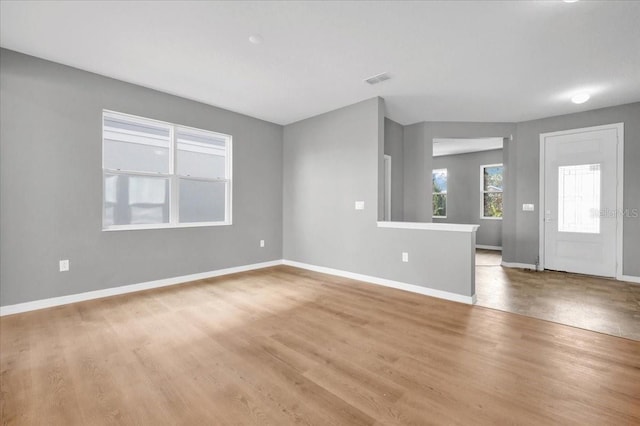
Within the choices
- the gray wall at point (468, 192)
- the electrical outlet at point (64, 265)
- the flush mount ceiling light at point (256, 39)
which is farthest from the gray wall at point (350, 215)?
the gray wall at point (468, 192)

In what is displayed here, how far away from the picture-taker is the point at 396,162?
5.47 metres

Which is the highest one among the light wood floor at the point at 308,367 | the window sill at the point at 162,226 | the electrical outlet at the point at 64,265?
the window sill at the point at 162,226

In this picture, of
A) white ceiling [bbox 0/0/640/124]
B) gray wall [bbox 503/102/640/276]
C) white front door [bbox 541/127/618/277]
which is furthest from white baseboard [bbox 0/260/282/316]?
white front door [bbox 541/127/618/277]

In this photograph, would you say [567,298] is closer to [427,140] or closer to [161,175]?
[427,140]

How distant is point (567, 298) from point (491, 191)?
482cm

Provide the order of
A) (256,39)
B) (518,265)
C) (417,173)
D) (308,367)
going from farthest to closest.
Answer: (417,173) → (518,265) → (256,39) → (308,367)

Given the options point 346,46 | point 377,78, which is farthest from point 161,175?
point 377,78

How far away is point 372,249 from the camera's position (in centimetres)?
420

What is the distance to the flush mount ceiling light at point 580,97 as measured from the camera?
3945 mm

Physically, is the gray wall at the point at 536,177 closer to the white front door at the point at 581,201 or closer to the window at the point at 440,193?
the white front door at the point at 581,201

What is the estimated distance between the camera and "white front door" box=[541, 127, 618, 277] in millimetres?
4465

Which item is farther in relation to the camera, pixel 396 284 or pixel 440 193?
pixel 440 193

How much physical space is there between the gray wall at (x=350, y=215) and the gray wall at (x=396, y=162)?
1.09 meters

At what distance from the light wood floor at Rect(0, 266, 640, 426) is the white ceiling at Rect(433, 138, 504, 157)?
4.80 meters
